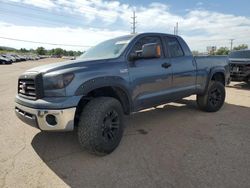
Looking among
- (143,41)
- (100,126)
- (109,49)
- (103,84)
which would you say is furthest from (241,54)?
(100,126)

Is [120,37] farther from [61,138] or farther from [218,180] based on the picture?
[218,180]

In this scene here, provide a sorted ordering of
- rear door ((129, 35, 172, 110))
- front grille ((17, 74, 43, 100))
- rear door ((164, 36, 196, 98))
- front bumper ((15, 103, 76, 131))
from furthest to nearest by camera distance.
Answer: rear door ((164, 36, 196, 98)) < rear door ((129, 35, 172, 110)) < front grille ((17, 74, 43, 100)) < front bumper ((15, 103, 76, 131))

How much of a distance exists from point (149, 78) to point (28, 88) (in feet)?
6.73

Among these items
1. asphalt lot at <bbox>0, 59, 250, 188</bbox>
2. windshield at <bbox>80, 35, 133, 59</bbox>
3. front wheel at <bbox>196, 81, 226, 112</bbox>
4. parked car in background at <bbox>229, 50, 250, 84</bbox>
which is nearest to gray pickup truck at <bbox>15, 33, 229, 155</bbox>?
windshield at <bbox>80, 35, 133, 59</bbox>

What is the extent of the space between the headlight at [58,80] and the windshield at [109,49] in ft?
3.18

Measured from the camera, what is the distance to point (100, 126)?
344cm

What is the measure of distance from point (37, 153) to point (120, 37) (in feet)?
8.59

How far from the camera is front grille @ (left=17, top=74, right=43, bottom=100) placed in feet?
10.9

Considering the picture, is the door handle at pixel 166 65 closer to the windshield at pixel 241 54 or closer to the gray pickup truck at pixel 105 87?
the gray pickup truck at pixel 105 87

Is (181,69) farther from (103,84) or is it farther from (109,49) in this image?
(103,84)

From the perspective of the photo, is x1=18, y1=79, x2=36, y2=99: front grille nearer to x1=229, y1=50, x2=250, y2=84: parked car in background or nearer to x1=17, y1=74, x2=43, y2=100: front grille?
x1=17, y1=74, x2=43, y2=100: front grille

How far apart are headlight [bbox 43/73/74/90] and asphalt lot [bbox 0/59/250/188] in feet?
3.66

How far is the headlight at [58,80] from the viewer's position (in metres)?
3.22

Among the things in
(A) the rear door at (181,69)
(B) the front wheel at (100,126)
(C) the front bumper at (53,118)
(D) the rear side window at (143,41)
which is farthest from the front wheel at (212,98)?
(C) the front bumper at (53,118)
